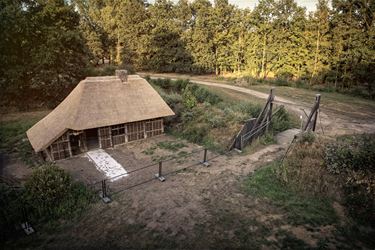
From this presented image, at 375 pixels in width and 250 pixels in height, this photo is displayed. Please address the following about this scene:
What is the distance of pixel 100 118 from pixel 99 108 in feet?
3.01

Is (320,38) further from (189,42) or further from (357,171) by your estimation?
(357,171)

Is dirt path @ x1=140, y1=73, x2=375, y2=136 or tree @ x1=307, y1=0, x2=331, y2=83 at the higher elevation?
tree @ x1=307, y1=0, x2=331, y2=83

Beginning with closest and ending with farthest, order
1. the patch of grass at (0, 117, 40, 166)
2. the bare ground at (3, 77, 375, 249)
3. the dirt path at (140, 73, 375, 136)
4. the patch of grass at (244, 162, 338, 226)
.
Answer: the bare ground at (3, 77, 375, 249), the patch of grass at (244, 162, 338, 226), the patch of grass at (0, 117, 40, 166), the dirt path at (140, 73, 375, 136)

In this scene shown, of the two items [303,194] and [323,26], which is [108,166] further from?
[323,26]

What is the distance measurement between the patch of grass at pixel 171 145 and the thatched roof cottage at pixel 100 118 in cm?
190

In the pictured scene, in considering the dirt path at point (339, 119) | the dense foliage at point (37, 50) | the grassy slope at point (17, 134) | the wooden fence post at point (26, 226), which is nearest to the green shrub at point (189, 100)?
the dirt path at point (339, 119)

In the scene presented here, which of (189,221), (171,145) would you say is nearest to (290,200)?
(189,221)

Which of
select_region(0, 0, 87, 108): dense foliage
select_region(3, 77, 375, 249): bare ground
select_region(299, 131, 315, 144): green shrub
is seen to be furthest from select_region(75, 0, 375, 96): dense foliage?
select_region(3, 77, 375, 249): bare ground

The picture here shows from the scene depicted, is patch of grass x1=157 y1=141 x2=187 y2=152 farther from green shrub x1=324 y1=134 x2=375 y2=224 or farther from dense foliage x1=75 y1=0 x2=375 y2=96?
dense foliage x1=75 y1=0 x2=375 y2=96

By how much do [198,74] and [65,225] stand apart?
3659 centimetres

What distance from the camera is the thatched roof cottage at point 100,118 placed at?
15758mm

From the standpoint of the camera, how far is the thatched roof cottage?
15758 millimetres

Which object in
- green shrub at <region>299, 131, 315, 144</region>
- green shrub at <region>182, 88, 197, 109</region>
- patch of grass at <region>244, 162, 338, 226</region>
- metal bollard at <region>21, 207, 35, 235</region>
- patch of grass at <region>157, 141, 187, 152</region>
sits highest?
green shrub at <region>182, 88, 197, 109</region>

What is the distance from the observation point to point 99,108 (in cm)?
1722
